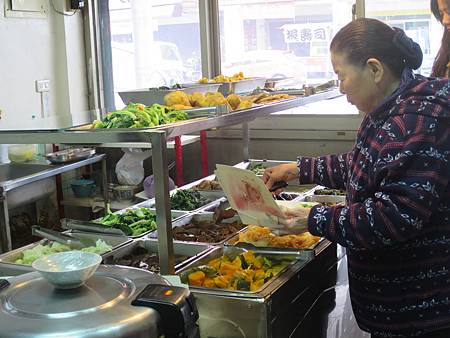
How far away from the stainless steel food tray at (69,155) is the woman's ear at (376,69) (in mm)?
2637

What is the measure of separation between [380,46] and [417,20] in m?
2.55

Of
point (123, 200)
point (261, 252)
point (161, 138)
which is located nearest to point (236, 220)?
point (261, 252)

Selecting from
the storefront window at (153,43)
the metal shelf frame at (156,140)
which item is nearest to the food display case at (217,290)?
the metal shelf frame at (156,140)

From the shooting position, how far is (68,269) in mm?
1041

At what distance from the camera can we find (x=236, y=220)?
2.41 m

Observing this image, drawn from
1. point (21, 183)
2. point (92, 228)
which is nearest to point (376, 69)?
point (92, 228)

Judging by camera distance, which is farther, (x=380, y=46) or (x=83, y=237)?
(x=83, y=237)

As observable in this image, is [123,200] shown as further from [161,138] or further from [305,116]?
[161,138]

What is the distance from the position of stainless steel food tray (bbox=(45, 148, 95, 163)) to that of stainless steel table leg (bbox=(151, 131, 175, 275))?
7.78 ft

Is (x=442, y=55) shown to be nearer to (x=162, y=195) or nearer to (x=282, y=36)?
(x=162, y=195)

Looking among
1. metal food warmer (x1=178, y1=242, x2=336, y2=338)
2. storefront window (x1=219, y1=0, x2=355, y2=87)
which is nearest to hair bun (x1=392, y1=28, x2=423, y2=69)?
metal food warmer (x1=178, y1=242, x2=336, y2=338)

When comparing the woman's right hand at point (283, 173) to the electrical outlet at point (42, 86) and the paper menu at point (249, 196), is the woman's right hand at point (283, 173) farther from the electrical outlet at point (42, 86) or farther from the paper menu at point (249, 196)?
the electrical outlet at point (42, 86)

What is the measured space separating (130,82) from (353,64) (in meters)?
3.41

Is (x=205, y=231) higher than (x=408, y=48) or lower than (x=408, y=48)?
lower
